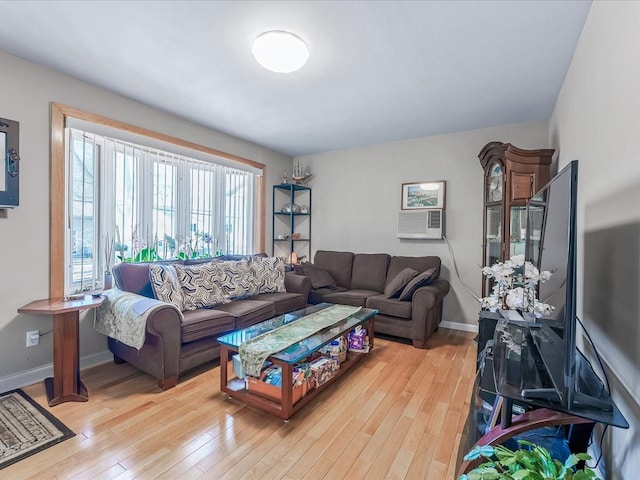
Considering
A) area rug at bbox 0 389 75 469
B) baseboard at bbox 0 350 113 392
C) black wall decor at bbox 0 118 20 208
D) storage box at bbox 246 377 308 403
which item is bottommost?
area rug at bbox 0 389 75 469

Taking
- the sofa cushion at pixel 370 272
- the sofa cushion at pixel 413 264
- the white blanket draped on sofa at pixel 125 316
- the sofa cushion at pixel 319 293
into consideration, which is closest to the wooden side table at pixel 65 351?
the white blanket draped on sofa at pixel 125 316

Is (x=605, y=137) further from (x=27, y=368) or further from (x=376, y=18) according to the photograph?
(x=27, y=368)

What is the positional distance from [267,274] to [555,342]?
9.33ft

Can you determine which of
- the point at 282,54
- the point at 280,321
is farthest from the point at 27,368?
the point at 282,54

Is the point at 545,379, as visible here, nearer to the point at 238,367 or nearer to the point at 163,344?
the point at 238,367

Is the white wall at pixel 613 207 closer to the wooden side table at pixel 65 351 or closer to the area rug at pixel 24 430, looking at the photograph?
the area rug at pixel 24 430

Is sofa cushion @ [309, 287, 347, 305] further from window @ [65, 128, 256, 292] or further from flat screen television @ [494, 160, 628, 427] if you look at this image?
flat screen television @ [494, 160, 628, 427]

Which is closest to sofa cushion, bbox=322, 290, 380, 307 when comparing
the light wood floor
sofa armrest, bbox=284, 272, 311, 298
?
sofa armrest, bbox=284, 272, 311, 298

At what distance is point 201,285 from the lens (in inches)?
116

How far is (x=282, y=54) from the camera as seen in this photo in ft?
6.42

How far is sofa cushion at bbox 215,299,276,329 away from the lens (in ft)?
9.13

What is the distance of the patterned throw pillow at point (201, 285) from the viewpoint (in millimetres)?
2814

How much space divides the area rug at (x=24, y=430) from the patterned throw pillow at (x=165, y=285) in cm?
98

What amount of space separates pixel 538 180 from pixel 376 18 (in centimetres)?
205
